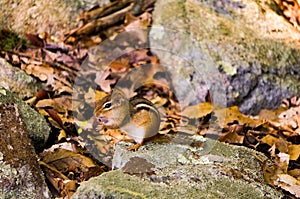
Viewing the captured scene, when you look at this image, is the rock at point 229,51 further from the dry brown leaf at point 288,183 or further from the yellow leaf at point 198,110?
the dry brown leaf at point 288,183

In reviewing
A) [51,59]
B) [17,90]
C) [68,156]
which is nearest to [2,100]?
[68,156]

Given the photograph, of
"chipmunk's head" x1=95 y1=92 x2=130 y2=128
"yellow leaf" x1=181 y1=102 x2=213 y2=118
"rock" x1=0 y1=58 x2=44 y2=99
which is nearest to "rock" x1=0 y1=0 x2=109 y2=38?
"rock" x1=0 y1=58 x2=44 y2=99

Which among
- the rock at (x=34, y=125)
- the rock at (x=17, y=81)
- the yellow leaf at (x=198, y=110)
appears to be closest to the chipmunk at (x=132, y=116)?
the rock at (x=34, y=125)

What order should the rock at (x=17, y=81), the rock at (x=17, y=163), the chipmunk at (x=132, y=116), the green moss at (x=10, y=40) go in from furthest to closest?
the green moss at (x=10, y=40) → the rock at (x=17, y=81) → the chipmunk at (x=132, y=116) → the rock at (x=17, y=163)

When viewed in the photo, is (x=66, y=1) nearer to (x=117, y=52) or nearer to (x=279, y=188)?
(x=117, y=52)

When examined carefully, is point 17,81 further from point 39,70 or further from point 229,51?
point 229,51

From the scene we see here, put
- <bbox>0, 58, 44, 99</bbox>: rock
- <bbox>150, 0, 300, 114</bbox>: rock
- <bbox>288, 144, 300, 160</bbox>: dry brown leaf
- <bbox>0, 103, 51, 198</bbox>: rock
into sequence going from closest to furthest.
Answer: <bbox>0, 103, 51, 198</bbox>: rock
<bbox>288, 144, 300, 160</bbox>: dry brown leaf
<bbox>0, 58, 44, 99</bbox>: rock
<bbox>150, 0, 300, 114</bbox>: rock

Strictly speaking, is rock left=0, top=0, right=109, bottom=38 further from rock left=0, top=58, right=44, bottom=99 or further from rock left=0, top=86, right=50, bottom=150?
rock left=0, top=86, right=50, bottom=150
